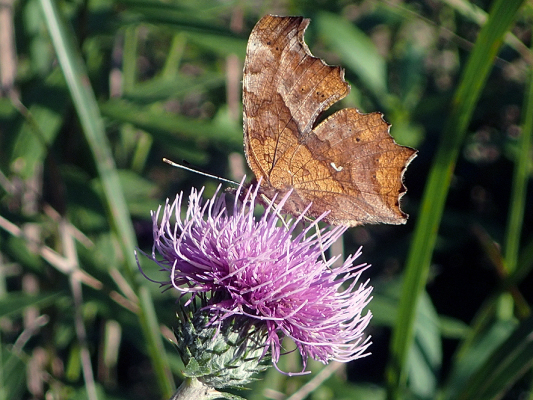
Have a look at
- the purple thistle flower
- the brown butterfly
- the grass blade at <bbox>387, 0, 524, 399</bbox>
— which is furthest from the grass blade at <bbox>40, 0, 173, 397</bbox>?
the grass blade at <bbox>387, 0, 524, 399</bbox>

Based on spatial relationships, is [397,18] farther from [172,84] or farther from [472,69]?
[472,69]

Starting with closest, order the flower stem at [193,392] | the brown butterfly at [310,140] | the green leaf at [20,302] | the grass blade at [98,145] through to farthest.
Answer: the flower stem at [193,392]
the grass blade at [98,145]
the brown butterfly at [310,140]
the green leaf at [20,302]

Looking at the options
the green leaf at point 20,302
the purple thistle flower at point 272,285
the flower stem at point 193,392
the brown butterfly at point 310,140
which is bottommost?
the green leaf at point 20,302

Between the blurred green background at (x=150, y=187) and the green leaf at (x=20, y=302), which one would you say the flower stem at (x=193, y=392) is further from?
the green leaf at (x=20, y=302)

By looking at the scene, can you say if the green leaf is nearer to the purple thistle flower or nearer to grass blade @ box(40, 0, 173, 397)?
grass blade @ box(40, 0, 173, 397)

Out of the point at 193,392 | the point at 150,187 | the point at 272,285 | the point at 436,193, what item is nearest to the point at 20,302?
the point at 150,187

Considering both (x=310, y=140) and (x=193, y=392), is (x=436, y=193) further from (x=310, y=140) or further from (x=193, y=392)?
(x=193, y=392)

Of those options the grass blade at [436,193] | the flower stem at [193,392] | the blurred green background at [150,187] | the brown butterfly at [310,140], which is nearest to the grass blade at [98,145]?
the blurred green background at [150,187]

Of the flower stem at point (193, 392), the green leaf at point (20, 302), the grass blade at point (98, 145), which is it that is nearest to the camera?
the flower stem at point (193, 392)
